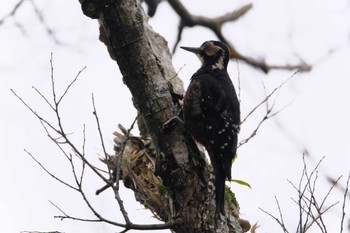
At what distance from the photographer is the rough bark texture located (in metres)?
3.57

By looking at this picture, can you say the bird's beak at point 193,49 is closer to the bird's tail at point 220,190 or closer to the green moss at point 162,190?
the green moss at point 162,190

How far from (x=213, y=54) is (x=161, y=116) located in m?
1.43

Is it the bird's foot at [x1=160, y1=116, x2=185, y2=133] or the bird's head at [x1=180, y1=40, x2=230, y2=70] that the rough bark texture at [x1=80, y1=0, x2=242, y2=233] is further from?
the bird's head at [x1=180, y1=40, x2=230, y2=70]

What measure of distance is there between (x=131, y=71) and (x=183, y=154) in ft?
2.02

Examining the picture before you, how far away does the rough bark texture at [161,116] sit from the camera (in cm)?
357

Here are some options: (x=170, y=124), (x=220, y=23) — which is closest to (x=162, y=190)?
(x=170, y=124)

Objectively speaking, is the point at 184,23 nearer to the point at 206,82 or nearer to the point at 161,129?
the point at 206,82

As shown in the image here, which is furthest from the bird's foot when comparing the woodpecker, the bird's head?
the bird's head

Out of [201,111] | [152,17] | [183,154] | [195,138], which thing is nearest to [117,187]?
[183,154]

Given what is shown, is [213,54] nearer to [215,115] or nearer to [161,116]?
[215,115]

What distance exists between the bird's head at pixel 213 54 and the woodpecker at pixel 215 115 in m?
0.02

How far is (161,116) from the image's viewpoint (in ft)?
12.7

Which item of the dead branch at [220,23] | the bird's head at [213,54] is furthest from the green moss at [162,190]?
the dead branch at [220,23]

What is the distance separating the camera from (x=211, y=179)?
390cm
